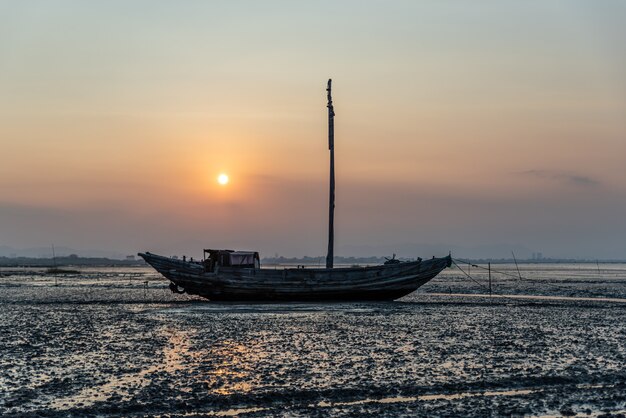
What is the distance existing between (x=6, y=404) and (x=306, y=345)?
28.1ft

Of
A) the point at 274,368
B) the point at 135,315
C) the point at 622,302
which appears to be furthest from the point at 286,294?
the point at 274,368

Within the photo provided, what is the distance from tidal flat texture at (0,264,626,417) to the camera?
12258 mm

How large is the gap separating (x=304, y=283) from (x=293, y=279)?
0.58m

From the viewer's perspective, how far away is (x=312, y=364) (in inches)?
635

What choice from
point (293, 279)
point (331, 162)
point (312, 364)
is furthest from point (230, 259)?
point (312, 364)

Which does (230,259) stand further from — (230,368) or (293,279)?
(230,368)

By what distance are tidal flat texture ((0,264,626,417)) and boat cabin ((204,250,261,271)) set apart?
8.26 meters

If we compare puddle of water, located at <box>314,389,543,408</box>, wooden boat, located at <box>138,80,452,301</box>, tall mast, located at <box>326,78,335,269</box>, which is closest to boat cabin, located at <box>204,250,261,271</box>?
wooden boat, located at <box>138,80,452,301</box>

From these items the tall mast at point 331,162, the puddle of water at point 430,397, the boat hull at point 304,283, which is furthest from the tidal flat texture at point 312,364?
the tall mast at point 331,162

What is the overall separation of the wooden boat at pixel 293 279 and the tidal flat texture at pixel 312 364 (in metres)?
7.41

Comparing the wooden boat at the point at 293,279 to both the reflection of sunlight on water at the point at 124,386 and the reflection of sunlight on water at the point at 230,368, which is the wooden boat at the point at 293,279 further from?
the reflection of sunlight on water at the point at 124,386

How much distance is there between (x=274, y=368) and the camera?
15625 millimetres

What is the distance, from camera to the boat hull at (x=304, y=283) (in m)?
36.5

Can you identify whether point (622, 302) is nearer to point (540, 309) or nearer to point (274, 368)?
point (540, 309)
